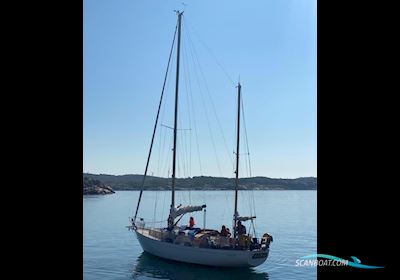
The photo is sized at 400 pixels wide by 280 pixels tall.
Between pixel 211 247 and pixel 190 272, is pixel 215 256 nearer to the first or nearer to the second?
pixel 211 247

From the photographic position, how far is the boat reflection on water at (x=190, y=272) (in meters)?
16.4

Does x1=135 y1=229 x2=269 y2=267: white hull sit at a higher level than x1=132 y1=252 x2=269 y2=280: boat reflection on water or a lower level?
higher

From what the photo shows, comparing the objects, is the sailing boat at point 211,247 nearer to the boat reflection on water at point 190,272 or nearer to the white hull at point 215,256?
the white hull at point 215,256

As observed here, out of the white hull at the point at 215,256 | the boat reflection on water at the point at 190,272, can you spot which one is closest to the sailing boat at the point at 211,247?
the white hull at the point at 215,256

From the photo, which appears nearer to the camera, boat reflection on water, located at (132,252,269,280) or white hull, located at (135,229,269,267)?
boat reflection on water, located at (132,252,269,280)

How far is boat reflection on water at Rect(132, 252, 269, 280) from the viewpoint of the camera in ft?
53.9

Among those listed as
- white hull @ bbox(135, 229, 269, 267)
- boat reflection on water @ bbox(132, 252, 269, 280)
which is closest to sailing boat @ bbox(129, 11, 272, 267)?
white hull @ bbox(135, 229, 269, 267)

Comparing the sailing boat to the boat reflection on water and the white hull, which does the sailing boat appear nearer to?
the white hull

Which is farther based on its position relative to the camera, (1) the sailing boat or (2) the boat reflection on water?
(1) the sailing boat

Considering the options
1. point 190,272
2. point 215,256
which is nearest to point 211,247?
point 215,256

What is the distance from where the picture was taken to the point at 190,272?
16781 millimetres
